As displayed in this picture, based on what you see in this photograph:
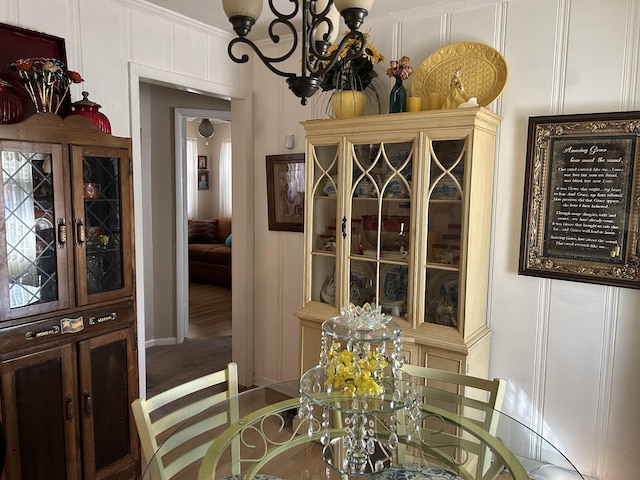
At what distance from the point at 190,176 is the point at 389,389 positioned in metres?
7.73

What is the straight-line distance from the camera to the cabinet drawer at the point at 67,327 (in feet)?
6.39

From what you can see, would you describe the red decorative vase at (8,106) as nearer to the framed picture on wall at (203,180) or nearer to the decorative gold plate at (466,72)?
the decorative gold plate at (466,72)

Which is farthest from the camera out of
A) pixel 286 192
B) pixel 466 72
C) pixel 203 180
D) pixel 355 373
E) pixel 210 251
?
pixel 203 180

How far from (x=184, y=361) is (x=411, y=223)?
8.65 ft

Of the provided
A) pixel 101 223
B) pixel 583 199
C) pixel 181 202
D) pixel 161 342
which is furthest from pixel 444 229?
pixel 161 342

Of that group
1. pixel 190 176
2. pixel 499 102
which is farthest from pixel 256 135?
pixel 190 176

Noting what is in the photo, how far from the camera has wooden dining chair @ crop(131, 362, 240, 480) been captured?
1557 mm

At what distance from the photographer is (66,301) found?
2117mm

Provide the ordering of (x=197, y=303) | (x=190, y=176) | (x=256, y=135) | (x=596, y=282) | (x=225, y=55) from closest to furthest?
(x=596, y=282) < (x=225, y=55) < (x=256, y=135) < (x=197, y=303) < (x=190, y=176)

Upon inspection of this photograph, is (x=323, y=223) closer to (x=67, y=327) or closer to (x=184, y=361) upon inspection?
(x=67, y=327)

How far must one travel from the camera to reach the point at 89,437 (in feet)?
7.36

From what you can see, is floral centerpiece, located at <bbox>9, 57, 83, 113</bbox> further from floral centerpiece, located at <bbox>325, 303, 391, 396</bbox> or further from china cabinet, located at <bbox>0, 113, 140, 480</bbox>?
floral centerpiece, located at <bbox>325, 303, 391, 396</bbox>

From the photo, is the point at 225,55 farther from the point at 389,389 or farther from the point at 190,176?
the point at 190,176

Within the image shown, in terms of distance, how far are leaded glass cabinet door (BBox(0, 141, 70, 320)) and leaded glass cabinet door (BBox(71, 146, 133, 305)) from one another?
7cm
